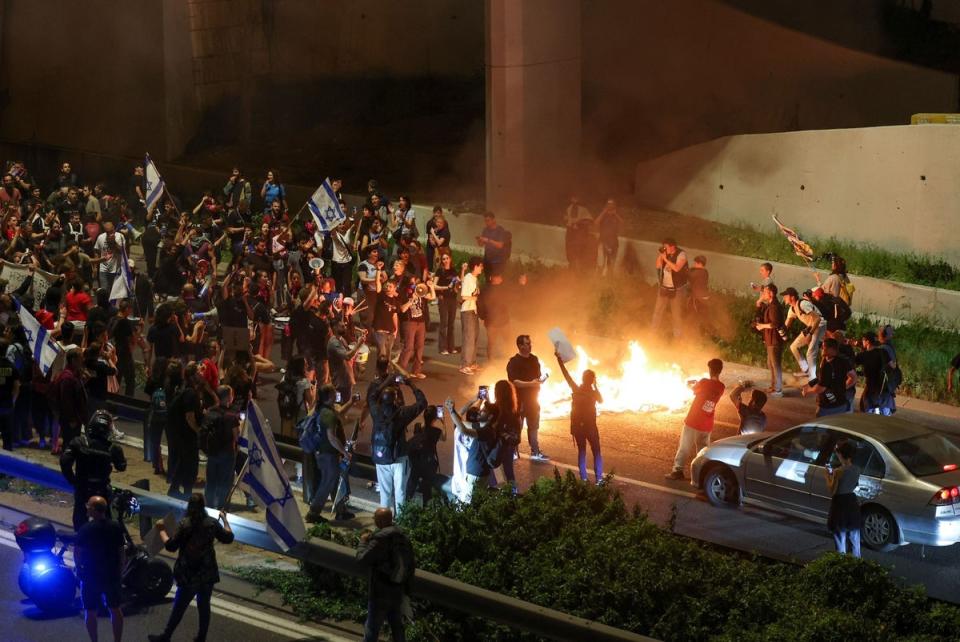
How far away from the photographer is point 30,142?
4106 cm

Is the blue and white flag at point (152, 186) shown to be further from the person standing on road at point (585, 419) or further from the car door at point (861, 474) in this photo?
the car door at point (861, 474)

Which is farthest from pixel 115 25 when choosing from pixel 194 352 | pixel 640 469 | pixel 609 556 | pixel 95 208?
pixel 609 556

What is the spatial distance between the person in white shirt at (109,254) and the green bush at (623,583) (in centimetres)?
999

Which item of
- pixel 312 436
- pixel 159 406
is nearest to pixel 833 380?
pixel 312 436

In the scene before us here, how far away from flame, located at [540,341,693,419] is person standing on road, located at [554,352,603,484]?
2943 mm

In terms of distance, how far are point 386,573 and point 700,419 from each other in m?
6.18

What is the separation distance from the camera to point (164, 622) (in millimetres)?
12453

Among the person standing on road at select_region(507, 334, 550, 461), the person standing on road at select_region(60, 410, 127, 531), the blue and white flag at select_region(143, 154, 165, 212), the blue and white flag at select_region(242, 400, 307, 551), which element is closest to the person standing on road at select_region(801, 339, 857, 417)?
the person standing on road at select_region(507, 334, 550, 461)

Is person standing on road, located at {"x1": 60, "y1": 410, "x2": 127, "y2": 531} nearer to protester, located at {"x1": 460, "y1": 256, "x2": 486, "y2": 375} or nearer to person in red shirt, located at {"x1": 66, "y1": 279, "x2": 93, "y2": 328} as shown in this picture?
person in red shirt, located at {"x1": 66, "y1": 279, "x2": 93, "y2": 328}

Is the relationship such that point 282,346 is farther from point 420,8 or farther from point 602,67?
point 420,8

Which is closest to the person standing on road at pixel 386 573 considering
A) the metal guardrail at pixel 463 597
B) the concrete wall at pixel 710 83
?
the metal guardrail at pixel 463 597

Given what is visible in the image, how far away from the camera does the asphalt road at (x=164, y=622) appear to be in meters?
12.2

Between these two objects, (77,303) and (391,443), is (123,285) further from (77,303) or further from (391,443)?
(391,443)

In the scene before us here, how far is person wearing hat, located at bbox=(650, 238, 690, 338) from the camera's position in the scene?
2255 cm
